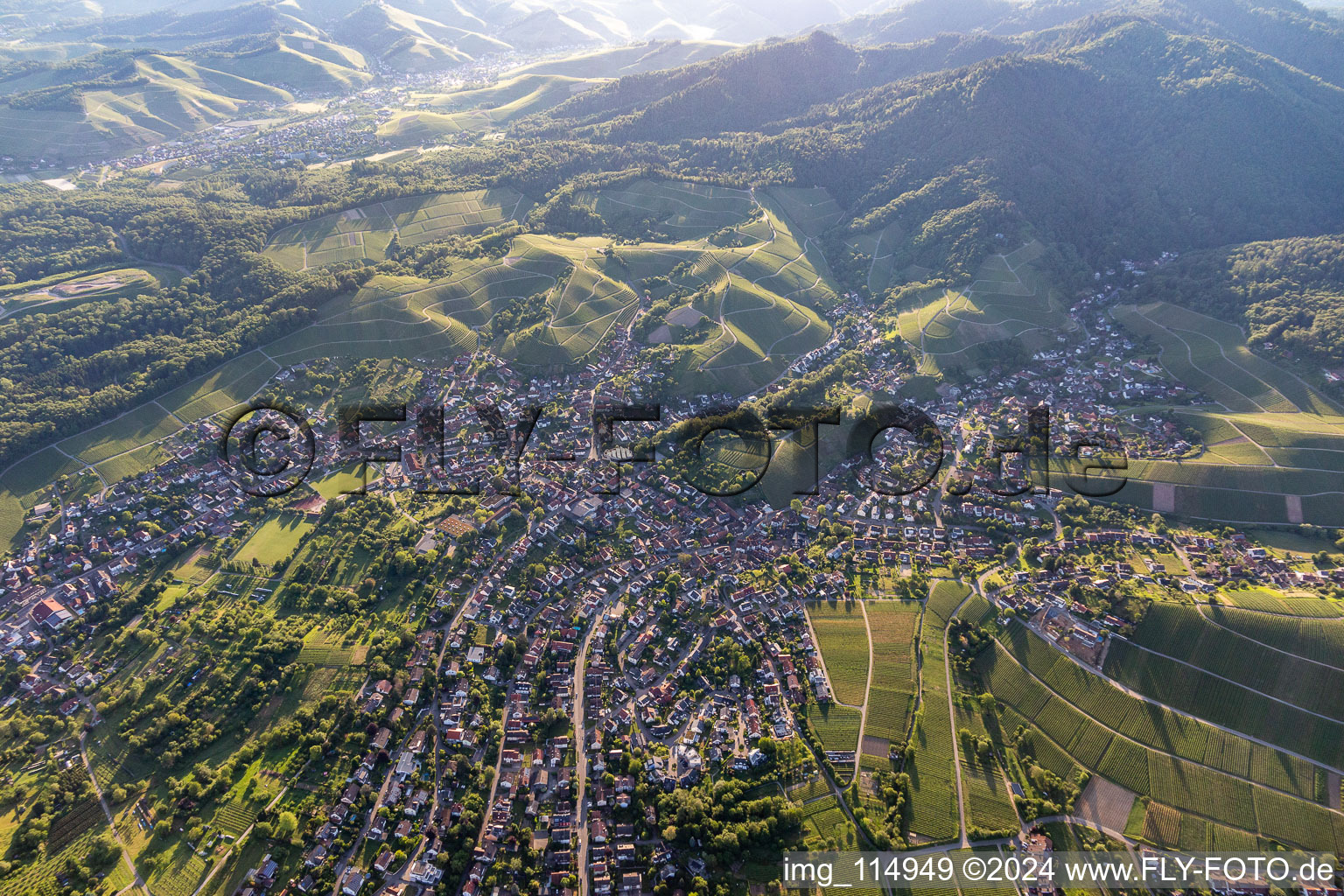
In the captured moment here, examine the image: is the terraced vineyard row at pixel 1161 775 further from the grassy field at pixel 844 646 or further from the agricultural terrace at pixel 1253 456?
the agricultural terrace at pixel 1253 456

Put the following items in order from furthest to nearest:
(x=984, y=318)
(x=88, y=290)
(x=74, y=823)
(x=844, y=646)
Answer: (x=984, y=318) < (x=88, y=290) < (x=844, y=646) < (x=74, y=823)

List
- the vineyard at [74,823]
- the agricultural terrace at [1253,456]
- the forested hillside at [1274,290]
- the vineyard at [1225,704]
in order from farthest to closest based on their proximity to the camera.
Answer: the forested hillside at [1274,290] < the agricultural terrace at [1253,456] < the vineyard at [1225,704] < the vineyard at [74,823]

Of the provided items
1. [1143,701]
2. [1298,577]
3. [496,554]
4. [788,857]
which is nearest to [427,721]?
[496,554]

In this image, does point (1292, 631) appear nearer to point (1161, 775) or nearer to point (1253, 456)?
point (1161, 775)

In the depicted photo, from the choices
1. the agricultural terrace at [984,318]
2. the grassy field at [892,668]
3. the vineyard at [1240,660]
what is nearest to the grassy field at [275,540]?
the grassy field at [892,668]

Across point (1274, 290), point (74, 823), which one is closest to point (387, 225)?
point (74, 823)

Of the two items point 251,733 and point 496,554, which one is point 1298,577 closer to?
point 496,554
